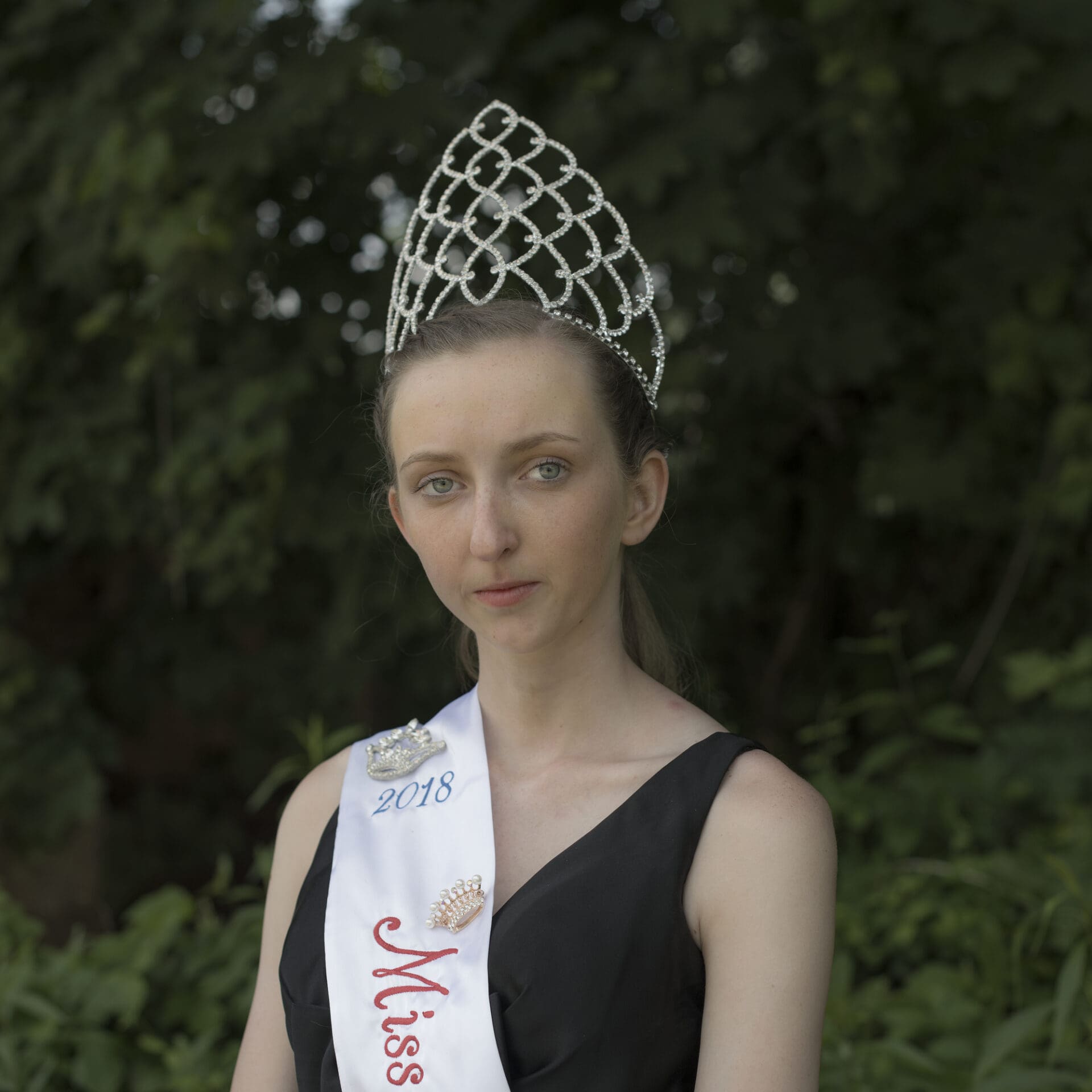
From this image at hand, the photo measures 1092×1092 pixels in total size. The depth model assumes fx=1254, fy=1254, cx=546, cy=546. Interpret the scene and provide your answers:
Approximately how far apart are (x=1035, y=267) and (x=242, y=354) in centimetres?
203

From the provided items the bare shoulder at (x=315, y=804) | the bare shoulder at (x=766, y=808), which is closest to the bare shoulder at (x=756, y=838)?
the bare shoulder at (x=766, y=808)

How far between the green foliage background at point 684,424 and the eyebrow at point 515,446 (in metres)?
0.71

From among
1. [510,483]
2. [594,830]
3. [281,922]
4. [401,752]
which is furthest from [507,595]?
[281,922]

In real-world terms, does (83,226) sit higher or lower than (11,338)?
higher


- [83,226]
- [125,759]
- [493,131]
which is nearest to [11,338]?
[83,226]

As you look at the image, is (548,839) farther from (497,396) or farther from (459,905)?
(497,396)

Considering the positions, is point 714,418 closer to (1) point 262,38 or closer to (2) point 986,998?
(1) point 262,38

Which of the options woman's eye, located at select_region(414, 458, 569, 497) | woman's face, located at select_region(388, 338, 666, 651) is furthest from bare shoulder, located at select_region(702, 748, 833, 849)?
woman's eye, located at select_region(414, 458, 569, 497)

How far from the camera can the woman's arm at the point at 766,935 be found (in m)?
1.18

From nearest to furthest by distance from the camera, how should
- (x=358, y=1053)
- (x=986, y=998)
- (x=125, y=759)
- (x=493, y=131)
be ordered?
(x=358, y=1053)
(x=986, y=998)
(x=493, y=131)
(x=125, y=759)

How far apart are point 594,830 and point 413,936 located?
0.82 ft

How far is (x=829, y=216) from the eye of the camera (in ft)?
11.2

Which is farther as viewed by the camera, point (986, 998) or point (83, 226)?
point (83, 226)

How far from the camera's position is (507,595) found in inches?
53.6
